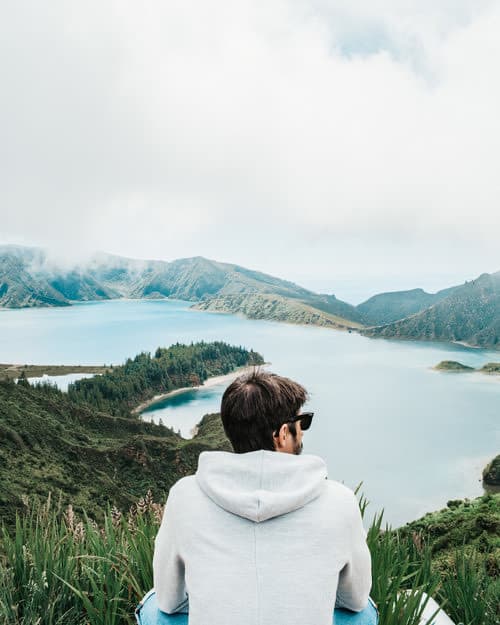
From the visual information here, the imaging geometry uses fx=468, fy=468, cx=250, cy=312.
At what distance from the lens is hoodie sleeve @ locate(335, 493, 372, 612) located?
1.14 m

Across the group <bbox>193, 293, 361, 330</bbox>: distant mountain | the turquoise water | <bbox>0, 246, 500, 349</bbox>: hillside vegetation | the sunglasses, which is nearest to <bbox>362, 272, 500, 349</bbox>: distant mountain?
<bbox>0, 246, 500, 349</bbox>: hillside vegetation

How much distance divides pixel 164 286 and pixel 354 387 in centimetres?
7778

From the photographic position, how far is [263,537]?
1.08 m

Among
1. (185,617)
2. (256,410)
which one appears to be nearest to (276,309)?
(185,617)

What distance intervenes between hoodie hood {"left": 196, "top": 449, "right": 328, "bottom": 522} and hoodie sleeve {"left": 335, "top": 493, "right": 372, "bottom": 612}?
0.12 metres

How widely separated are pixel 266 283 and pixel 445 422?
97.3 meters

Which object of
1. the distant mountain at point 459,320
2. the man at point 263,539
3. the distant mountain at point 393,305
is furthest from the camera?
the distant mountain at point 393,305

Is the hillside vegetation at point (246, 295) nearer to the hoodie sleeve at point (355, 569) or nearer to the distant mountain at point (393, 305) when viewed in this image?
the distant mountain at point (393, 305)

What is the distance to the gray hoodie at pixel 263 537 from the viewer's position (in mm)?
1055

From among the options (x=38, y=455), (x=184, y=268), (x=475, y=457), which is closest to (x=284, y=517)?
(x=38, y=455)

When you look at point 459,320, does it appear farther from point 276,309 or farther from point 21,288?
point 21,288

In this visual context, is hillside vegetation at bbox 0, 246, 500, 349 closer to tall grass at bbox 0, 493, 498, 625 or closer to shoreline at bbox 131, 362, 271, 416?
shoreline at bbox 131, 362, 271, 416

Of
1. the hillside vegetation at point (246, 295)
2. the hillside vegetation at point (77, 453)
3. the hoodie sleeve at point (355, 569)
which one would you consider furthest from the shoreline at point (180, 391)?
the hoodie sleeve at point (355, 569)

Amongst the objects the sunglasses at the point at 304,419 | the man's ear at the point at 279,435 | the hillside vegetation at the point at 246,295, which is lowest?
the man's ear at the point at 279,435
